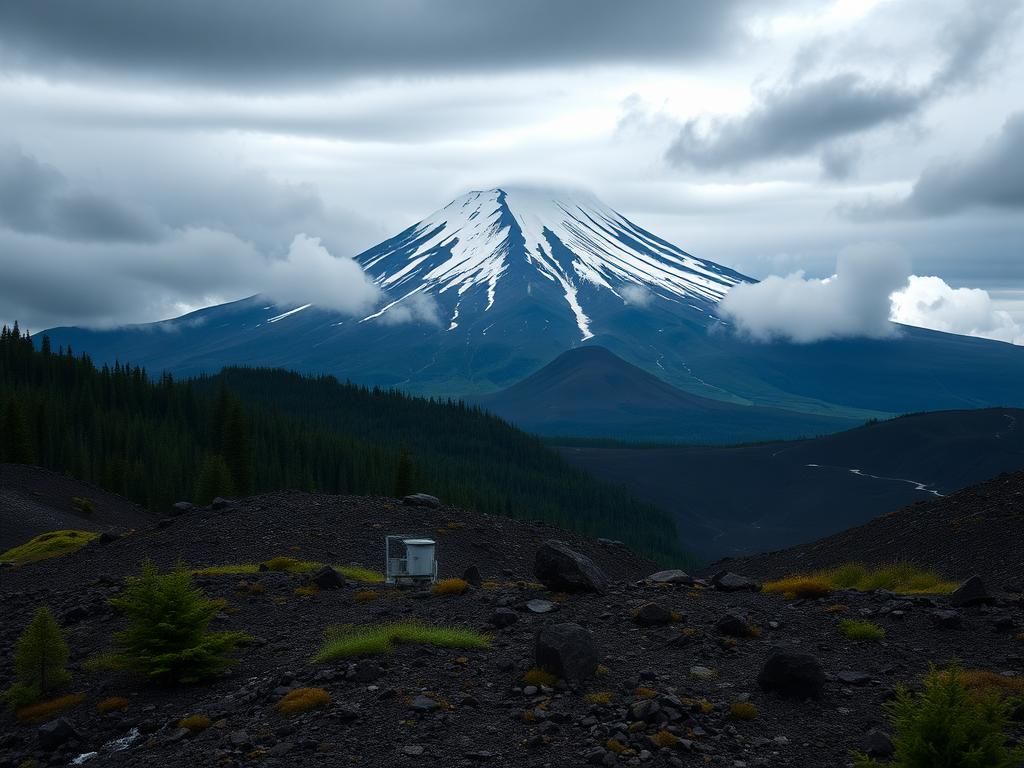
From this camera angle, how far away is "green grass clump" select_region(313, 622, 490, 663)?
17578mm

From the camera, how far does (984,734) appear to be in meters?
10.5

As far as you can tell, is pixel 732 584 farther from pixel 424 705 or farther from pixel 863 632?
pixel 424 705

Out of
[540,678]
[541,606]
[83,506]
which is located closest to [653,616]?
[541,606]

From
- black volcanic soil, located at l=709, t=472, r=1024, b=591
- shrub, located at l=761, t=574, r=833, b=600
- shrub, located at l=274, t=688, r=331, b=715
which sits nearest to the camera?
shrub, located at l=274, t=688, r=331, b=715

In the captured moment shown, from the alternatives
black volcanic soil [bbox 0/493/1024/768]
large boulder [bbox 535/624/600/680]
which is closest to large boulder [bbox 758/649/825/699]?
Result: black volcanic soil [bbox 0/493/1024/768]

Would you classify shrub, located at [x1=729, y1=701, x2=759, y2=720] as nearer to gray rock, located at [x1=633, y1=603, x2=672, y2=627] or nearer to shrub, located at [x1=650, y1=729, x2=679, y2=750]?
shrub, located at [x1=650, y1=729, x2=679, y2=750]

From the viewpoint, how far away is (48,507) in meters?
71.9

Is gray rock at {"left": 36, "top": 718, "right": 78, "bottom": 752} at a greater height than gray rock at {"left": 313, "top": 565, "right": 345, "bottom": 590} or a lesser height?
lesser

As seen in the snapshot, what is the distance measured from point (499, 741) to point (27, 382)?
135 metres

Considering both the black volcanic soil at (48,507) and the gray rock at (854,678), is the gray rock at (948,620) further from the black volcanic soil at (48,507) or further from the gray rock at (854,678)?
the black volcanic soil at (48,507)

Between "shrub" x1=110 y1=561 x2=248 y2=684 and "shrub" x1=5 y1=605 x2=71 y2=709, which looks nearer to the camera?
"shrub" x1=110 y1=561 x2=248 y2=684

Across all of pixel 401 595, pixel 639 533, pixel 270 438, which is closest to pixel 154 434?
pixel 270 438

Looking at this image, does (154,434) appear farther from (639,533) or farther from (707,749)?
(707,749)

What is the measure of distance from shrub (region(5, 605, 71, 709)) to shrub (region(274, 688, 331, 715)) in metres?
6.89
